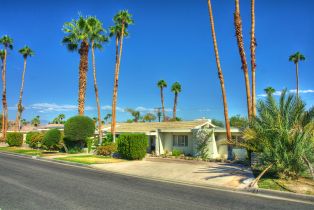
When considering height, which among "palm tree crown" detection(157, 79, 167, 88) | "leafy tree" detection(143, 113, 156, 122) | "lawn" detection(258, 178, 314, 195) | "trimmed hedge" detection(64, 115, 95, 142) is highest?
"palm tree crown" detection(157, 79, 167, 88)

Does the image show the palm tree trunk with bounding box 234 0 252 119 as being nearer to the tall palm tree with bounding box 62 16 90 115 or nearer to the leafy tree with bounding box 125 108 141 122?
the tall palm tree with bounding box 62 16 90 115

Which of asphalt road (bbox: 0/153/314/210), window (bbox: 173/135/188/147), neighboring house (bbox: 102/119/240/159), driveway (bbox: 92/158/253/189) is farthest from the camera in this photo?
window (bbox: 173/135/188/147)

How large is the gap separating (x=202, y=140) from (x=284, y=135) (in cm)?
1478

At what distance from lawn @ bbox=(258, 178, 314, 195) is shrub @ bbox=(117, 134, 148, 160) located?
38.5 feet

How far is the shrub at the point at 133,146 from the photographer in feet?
71.8

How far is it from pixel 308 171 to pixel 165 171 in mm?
6912

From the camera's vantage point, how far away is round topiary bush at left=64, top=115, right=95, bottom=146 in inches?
1124

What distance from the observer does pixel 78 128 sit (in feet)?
94.2

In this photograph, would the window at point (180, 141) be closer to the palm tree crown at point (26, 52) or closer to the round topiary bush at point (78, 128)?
the round topiary bush at point (78, 128)

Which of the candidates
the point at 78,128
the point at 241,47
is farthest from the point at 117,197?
the point at 78,128

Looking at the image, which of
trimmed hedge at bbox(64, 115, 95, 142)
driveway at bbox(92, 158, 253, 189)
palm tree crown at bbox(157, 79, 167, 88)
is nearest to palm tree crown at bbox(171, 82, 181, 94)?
palm tree crown at bbox(157, 79, 167, 88)

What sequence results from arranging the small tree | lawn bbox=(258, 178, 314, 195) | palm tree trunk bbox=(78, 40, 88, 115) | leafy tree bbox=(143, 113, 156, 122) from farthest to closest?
leafy tree bbox=(143, 113, 156, 122), palm tree trunk bbox=(78, 40, 88, 115), the small tree, lawn bbox=(258, 178, 314, 195)

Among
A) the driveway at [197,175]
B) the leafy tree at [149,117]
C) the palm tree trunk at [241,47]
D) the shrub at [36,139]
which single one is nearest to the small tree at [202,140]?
the palm tree trunk at [241,47]

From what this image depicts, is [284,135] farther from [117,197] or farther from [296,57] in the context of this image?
[296,57]
